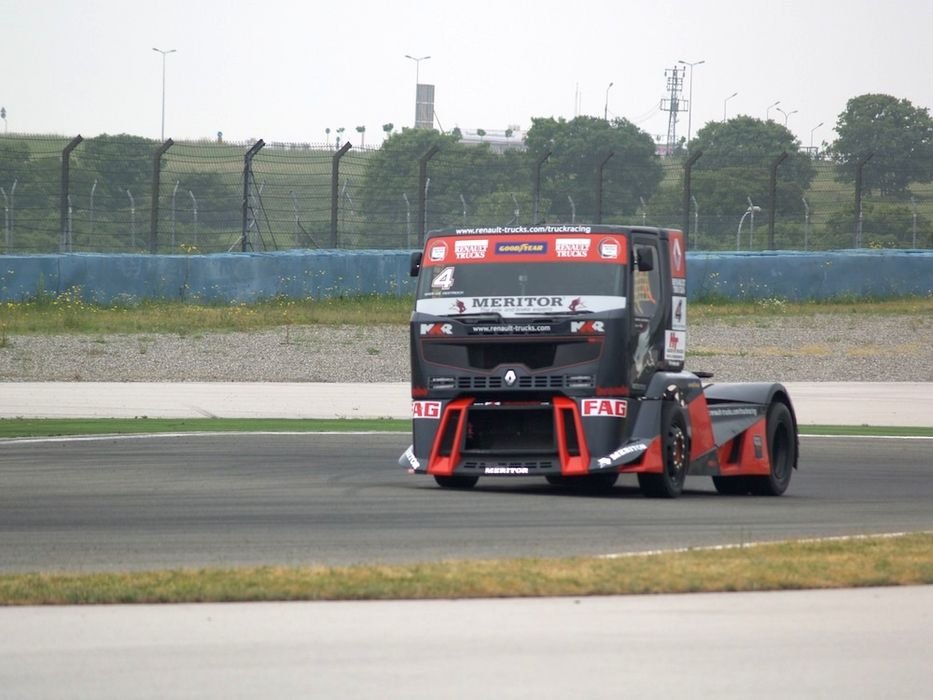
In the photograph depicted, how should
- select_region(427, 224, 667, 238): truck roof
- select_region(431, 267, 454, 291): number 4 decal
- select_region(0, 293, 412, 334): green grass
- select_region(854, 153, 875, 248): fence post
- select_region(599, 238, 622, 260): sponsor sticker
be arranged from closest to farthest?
1. select_region(599, 238, 622, 260): sponsor sticker
2. select_region(427, 224, 667, 238): truck roof
3. select_region(431, 267, 454, 291): number 4 decal
4. select_region(0, 293, 412, 334): green grass
5. select_region(854, 153, 875, 248): fence post

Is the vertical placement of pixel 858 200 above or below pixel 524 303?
above

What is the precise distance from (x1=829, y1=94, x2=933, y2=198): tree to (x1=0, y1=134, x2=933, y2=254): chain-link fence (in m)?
0.27

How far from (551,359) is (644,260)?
45.2 inches


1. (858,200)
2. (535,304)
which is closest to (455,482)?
(535,304)

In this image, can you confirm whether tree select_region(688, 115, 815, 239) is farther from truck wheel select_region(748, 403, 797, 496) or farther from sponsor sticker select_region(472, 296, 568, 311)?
sponsor sticker select_region(472, 296, 568, 311)

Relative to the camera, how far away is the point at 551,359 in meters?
13.4

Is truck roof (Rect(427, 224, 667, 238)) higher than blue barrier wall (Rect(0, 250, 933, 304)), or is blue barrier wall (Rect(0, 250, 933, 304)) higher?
truck roof (Rect(427, 224, 667, 238))

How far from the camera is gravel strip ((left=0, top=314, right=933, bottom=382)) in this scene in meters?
26.9

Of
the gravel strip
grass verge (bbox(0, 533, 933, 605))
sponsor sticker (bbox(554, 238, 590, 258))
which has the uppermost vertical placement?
sponsor sticker (bbox(554, 238, 590, 258))

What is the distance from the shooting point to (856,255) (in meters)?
33.0

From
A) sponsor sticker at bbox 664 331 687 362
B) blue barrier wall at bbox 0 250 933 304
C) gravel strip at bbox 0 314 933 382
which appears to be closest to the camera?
sponsor sticker at bbox 664 331 687 362

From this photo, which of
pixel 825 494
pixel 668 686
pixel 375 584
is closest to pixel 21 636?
pixel 375 584

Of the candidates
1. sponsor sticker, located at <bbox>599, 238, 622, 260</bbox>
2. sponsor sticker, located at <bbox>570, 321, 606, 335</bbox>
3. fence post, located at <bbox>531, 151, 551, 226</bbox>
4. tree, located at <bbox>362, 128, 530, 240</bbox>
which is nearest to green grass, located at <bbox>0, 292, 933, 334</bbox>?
tree, located at <bbox>362, 128, 530, 240</bbox>

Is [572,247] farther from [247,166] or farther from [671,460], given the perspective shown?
[247,166]
